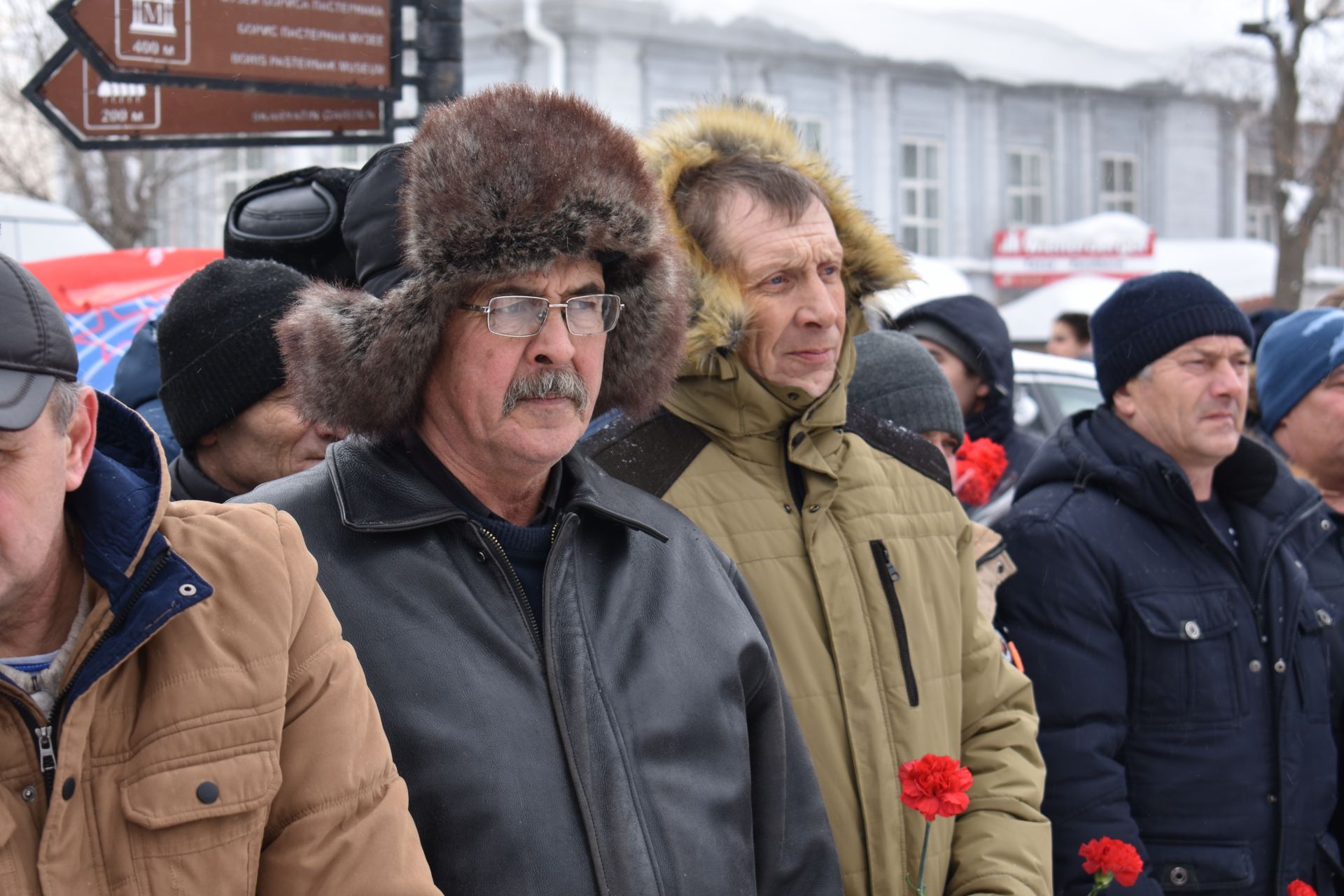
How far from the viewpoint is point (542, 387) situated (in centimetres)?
201

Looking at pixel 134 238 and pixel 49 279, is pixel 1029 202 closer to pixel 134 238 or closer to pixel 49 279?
pixel 134 238

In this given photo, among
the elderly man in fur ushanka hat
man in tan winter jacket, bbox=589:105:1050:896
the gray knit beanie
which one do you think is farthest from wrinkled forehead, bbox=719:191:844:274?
the gray knit beanie

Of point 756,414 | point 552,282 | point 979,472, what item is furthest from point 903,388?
point 552,282

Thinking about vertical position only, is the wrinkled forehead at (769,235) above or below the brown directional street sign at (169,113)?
below

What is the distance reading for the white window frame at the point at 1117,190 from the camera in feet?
83.6

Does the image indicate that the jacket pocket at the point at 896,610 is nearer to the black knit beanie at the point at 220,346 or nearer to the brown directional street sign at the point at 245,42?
the black knit beanie at the point at 220,346

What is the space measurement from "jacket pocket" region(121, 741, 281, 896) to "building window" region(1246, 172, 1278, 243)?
1170 inches

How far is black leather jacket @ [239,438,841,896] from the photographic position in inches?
69.7

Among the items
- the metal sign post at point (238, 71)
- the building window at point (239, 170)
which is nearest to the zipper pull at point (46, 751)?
the metal sign post at point (238, 71)

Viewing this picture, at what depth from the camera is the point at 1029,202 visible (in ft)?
80.9

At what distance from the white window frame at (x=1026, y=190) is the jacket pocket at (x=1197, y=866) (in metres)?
22.4

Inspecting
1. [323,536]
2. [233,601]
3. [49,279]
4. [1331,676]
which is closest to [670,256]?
[323,536]

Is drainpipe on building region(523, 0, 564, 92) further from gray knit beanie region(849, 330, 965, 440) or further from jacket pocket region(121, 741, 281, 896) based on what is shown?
jacket pocket region(121, 741, 281, 896)

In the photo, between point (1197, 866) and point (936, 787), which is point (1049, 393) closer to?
point (1197, 866)
